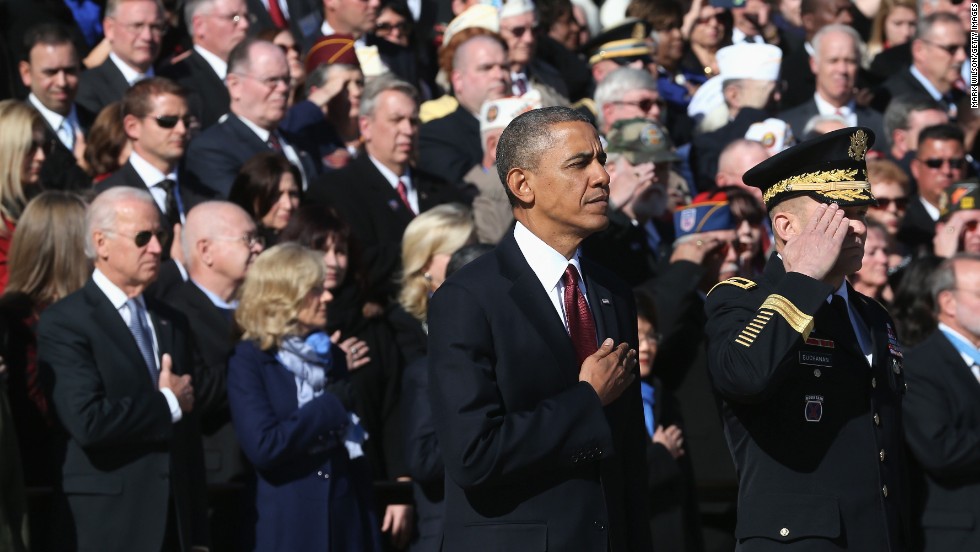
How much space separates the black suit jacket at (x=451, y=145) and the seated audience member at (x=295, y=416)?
327 centimetres

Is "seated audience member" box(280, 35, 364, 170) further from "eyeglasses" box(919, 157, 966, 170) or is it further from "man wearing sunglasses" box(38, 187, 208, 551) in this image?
"eyeglasses" box(919, 157, 966, 170)

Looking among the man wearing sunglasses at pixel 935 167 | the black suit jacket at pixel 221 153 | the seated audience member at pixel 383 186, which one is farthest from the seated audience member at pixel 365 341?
the man wearing sunglasses at pixel 935 167

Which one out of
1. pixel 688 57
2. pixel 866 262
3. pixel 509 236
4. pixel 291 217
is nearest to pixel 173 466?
pixel 291 217

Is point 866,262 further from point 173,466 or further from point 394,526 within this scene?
point 173,466

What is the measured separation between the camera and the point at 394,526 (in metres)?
8.17

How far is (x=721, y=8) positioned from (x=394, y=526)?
25.0 ft

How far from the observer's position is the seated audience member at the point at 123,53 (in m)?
10.9

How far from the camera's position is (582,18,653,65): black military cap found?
1323 centimetres

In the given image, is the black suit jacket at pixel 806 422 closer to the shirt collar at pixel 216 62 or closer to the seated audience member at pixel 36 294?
the seated audience member at pixel 36 294

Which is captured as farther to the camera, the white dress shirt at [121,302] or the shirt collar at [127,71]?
the shirt collar at [127,71]

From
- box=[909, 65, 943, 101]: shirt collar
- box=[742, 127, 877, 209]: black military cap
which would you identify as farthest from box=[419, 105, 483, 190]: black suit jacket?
box=[742, 127, 877, 209]: black military cap

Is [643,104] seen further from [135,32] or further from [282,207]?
[135,32]

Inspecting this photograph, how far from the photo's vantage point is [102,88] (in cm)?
1102

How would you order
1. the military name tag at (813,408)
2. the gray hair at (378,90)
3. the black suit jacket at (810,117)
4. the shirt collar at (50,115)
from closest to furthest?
the military name tag at (813,408)
the gray hair at (378,90)
the shirt collar at (50,115)
the black suit jacket at (810,117)
